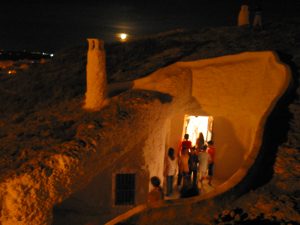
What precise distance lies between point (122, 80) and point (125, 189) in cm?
463

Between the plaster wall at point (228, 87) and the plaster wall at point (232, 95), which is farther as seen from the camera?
the plaster wall at point (228, 87)

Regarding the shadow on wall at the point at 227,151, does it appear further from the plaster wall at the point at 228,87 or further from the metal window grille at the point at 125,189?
the metal window grille at the point at 125,189

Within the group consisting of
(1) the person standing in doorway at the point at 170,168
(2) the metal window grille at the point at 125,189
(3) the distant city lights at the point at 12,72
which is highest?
(3) the distant city lights at the point at 12,72

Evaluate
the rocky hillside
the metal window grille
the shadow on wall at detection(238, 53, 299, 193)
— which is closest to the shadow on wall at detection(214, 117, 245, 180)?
the rocky hillside

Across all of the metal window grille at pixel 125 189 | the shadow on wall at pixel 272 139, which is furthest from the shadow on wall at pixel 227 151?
the shadow on wall at pixel 272 139

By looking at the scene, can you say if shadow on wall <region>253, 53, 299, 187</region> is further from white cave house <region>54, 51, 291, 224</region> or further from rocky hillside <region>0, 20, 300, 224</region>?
white cave house <region>54, 51, 291, 224</region>

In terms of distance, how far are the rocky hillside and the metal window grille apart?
2536 mm

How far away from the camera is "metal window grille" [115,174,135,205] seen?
1065 cm

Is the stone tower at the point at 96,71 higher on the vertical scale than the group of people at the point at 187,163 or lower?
higher

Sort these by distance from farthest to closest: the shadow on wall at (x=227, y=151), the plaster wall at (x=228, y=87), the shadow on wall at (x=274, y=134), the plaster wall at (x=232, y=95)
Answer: the shadow on wall at (x=227, y=151) → the plaster wall at (x=228, y=87) → the plaster wall at (x=232, y=95) → the shadow on wall at (x=274, y=134)

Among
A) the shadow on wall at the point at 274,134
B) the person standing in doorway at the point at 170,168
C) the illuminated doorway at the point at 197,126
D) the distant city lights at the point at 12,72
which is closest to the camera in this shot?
the shadow on wall at the point at 274,134

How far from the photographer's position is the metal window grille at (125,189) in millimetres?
10648

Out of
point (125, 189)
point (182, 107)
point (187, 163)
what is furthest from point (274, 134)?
point (125, 189)

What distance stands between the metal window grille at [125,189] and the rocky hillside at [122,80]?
254 centimetres
